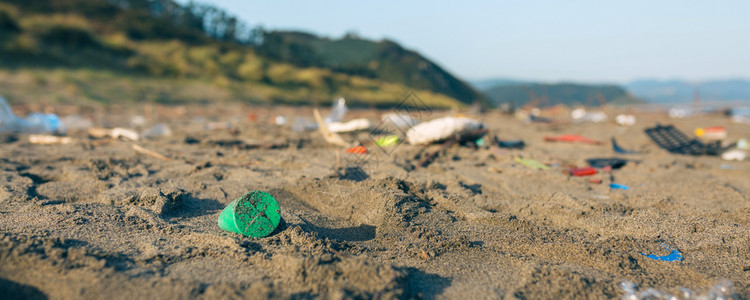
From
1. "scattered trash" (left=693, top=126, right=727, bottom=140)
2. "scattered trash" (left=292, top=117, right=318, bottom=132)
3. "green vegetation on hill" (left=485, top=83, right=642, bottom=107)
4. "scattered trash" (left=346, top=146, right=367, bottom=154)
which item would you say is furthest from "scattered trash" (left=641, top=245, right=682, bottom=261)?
"green vegetation on hill" (left=485, top=83, right=642, bottom=107)

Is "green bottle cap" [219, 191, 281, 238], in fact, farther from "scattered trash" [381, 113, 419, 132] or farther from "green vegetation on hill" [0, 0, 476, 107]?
"green vegetation on hill" [0, 0, 476, 107]

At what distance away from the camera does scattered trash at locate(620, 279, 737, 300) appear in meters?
1.62

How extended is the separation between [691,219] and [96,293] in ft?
10.5

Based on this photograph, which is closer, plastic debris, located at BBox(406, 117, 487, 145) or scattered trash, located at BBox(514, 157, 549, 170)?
scattered trash, located at BBox(514, 157, 549, 170)

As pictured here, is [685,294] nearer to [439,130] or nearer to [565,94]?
[439,130]

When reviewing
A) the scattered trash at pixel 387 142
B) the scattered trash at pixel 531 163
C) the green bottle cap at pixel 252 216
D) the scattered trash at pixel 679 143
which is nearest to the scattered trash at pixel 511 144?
the scattered trash at pixel 531 163

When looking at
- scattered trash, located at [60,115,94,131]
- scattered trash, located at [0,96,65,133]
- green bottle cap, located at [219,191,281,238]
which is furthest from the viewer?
scattered trash, located at [60,115,94,131]

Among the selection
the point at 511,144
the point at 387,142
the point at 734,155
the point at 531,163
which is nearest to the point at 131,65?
the point at 387,142

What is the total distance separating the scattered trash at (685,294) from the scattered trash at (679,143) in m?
→ 4.86

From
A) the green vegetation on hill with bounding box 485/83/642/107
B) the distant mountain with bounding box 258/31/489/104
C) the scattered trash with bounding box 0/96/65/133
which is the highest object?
the distant mountain with bounding box 258/31/489/104

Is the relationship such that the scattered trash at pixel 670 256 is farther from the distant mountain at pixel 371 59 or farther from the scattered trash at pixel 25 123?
the distant mountain at pixel 371 59

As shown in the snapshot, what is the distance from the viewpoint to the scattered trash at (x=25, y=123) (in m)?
5.14

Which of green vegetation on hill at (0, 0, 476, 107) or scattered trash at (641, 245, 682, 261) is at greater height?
green vegetation on hill at (0, 0, 476, 107)

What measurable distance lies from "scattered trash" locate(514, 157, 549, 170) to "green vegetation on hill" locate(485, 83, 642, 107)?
13.0 meters
